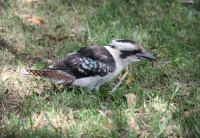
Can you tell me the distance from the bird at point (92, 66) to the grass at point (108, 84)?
0.50ft

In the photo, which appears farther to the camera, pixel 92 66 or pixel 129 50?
pixel 129 50

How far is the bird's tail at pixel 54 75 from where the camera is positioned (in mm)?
4938

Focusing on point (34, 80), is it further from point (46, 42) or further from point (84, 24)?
point (84, 24)

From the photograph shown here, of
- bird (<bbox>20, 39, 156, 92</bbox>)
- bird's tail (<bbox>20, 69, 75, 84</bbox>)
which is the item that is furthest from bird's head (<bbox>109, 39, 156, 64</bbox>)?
bird's tail (<bbox>20, 69, 75, 84</bbox>)

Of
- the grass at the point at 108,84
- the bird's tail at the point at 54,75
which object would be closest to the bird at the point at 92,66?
the bird's tail at the point at 54,75

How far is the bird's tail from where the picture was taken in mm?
4938

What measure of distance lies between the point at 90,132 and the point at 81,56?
3.88ft

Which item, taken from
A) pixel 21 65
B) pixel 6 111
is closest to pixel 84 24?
pixel 21 65

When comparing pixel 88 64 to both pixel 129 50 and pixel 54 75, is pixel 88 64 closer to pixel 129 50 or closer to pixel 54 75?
pixel 54 75

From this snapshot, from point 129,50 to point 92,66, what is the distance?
0.50m

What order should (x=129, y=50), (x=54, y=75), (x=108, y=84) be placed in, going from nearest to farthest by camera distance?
1. (x=54, y=75)
2. (x=129, y=50)
3. (x=108, y=84)

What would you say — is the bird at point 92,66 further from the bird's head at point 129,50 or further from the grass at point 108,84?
the grass at point 108,84

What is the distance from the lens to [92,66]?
5016mm

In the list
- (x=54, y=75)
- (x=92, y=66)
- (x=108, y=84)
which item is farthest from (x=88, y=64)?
(x=108, y=84)
